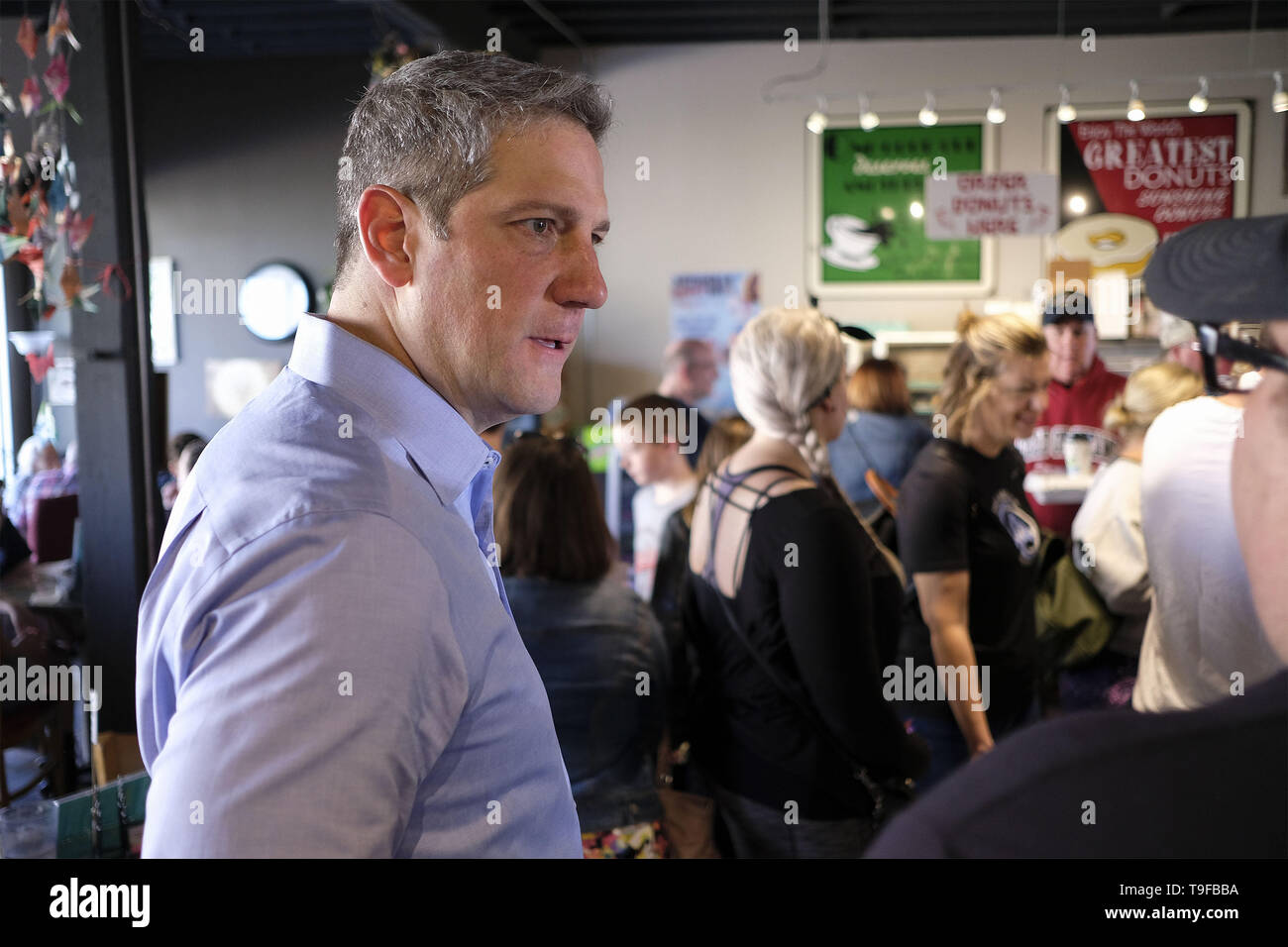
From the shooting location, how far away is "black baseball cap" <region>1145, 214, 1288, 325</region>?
920mm

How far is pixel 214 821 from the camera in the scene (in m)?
0.69

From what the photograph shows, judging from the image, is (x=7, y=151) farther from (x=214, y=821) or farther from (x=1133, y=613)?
(x=1133, y=613)

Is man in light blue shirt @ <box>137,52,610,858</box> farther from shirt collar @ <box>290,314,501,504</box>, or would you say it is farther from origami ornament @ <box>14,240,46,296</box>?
origami ornament @ <box>14,240,46,296</box>

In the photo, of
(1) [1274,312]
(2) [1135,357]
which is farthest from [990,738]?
(2) [1135,357]

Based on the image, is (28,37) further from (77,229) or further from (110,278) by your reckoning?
(110,278)

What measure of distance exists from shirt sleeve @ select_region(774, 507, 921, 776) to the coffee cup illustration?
5588 millimetres

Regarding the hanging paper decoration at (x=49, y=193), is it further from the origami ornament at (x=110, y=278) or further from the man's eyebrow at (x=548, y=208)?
the man's eyebrow at (x=548, y=208)

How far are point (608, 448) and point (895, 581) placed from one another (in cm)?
411

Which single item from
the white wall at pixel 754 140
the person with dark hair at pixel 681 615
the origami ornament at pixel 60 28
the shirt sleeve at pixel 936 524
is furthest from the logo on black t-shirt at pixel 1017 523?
the white wall at pixel 754 140

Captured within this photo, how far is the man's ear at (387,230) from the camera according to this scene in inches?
37.3

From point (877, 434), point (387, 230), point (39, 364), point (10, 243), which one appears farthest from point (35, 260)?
point (877, 434)

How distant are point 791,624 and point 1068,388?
13.0ft

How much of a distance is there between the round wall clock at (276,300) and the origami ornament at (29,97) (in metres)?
4.00
